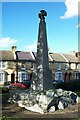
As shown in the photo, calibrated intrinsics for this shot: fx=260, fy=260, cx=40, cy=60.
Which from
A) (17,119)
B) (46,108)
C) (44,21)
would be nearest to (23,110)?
(46,108)

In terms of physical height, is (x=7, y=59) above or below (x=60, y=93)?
above

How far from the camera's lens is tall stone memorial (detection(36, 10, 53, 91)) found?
16.0 m

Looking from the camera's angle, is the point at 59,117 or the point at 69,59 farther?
the point at 69,59

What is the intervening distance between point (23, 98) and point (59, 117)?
11.4 feet

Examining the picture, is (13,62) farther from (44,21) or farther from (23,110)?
(23,110)

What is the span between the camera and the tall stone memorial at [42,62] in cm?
1602

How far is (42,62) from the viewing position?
54.0 feet

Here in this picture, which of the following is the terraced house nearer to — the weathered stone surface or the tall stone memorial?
the tall stone memorial

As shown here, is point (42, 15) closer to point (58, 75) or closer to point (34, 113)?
point (34, 113)

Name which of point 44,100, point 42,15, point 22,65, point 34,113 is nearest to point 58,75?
point 22,65

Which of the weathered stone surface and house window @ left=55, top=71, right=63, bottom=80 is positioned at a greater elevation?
house window @ left=55, top=71, right=63, bottom=80

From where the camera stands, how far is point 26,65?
4781 cm

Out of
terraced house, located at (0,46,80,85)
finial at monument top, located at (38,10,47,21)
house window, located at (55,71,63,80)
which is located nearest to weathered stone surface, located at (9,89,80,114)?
finial at monument top, located at (38,10,47,21)

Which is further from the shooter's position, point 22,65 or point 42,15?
point 22,65
